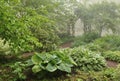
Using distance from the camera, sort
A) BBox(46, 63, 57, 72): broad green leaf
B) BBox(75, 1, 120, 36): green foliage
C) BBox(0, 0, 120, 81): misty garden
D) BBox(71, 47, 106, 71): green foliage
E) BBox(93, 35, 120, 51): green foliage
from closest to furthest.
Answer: BBox(0, 0, 120, 81): misty garden, BBox(46, 63, 57, 72): broad green leaf, BBox(71, 47, 106, 71): green foliage, BBox(93, 35, 120, 51): green foliage, BBox(75, 1, 120, 36): green foliage

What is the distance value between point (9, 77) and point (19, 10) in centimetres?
274

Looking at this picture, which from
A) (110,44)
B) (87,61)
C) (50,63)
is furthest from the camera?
(110,44)

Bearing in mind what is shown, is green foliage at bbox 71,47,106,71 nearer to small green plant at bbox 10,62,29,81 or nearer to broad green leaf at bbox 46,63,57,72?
broad green leaf at bbox 46,63,57,72

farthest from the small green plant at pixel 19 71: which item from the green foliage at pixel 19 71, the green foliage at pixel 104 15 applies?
the green foliage at pixel 104 15

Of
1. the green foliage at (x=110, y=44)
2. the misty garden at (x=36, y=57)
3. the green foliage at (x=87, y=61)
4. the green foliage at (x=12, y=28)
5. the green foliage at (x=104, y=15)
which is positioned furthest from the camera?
the green foliage at (x=104, y=15)

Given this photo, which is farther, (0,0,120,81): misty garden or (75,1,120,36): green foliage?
(75,1,120,36): green foliage

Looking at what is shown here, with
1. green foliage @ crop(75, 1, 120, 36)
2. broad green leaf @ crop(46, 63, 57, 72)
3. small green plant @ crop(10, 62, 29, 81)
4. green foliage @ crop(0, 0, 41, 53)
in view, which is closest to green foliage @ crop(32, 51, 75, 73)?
broad green leaf @ crop(46, 63, 57, 72)

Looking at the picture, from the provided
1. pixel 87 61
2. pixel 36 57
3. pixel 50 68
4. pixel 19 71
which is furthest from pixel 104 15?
pixel 19 71

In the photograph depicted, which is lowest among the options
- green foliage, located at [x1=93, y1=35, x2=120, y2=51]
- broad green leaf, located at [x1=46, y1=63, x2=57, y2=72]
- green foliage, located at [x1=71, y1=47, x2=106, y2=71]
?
green foliage, located at [x1=93, y1=35, x2=120, y2=51]

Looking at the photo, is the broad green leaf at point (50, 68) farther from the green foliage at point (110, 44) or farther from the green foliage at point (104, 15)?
the green foliage at point (104, 15)

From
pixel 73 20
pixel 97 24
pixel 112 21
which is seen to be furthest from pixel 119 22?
pixel 73 20

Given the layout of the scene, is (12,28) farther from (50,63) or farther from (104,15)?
(104,15)

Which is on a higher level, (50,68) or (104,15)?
(104,15)

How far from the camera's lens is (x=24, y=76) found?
19.4ft
